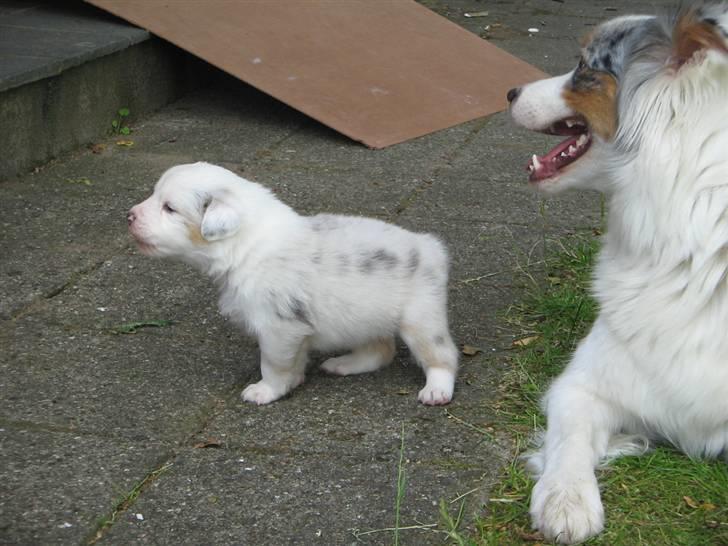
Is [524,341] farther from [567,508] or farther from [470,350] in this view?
[567,508]

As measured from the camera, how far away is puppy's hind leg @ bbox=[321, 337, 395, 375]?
4.05m

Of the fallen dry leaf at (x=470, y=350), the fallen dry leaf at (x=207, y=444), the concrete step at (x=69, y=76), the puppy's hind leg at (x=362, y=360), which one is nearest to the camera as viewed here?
the fallen dry leaf at (x=207, y=444)

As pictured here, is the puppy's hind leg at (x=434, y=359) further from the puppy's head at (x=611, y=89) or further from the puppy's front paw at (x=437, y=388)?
the puppy's head at (x=611, y=89)

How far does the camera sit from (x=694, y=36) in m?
2.96

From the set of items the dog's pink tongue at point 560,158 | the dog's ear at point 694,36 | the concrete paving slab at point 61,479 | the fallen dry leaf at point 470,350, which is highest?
the dog's ear at point 694,36

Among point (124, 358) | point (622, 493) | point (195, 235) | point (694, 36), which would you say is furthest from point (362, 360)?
point (694, 36)

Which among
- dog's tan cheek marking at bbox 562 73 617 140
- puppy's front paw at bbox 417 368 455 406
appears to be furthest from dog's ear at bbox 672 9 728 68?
puppy's front paw at bbox 417 368 455 406

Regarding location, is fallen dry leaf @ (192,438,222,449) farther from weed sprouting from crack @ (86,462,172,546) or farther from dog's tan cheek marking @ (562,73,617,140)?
dog's tan cheek marking @ (562,73,617,140)

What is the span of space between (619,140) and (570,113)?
0.31m

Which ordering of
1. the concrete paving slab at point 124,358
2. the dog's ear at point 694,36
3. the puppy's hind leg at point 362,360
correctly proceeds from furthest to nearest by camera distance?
the puppy's hind leg at point 362,360 → the concrete paving slab at point 124,358 → the dog's ear at point 694,36

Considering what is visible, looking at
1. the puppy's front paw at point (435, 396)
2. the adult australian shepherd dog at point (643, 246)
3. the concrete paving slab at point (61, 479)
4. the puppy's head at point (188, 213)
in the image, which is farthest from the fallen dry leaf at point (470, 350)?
the concrete paving slab at point (61, 479)

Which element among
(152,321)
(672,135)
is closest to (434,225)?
(152,321)

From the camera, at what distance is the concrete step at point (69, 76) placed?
5883mm

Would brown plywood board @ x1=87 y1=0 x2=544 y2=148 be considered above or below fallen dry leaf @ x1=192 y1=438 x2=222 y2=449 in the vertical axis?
above
